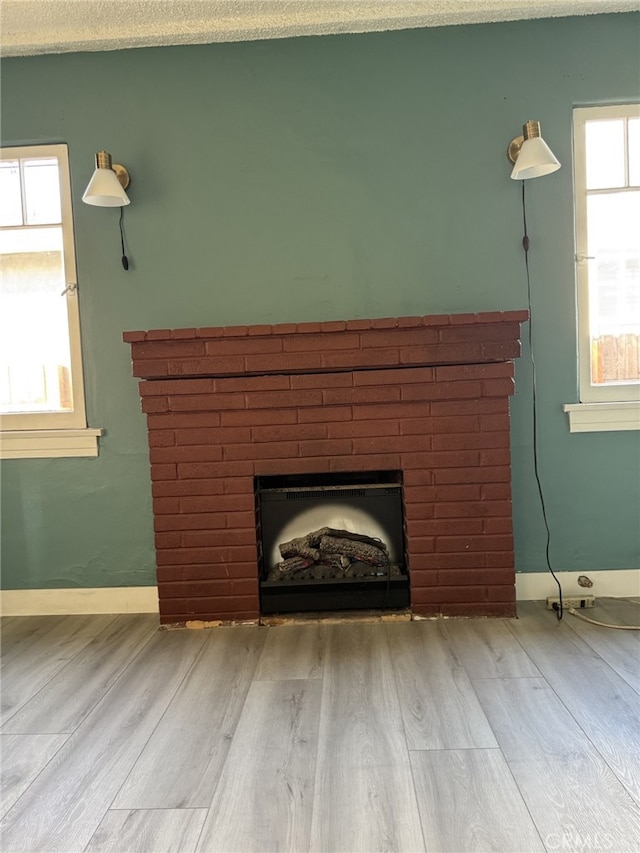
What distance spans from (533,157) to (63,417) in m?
2.27

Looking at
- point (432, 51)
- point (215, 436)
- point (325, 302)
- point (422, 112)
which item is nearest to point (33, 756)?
point (215, 436)

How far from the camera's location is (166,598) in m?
2.71

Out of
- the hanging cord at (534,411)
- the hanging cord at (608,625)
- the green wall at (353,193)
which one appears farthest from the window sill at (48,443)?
the hanging cord at (608,625)

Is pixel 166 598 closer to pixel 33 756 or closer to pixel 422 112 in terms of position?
pixel 33 756

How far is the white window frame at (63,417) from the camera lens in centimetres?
286

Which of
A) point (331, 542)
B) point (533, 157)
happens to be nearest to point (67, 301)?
point (331, 542)

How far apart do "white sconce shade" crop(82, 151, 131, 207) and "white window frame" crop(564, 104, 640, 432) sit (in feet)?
6.35

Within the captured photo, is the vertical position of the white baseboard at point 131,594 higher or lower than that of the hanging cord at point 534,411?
lower

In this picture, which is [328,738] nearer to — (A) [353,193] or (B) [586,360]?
(B) [586,360]

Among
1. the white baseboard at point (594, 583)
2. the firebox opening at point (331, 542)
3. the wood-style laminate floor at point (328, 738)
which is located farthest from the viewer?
the white baseboard at point (594, 583)

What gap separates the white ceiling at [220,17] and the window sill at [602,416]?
1.66 m

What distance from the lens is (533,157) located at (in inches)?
96.1

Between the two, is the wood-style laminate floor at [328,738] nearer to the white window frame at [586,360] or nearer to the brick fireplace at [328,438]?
the brick fireplace at [328,438]

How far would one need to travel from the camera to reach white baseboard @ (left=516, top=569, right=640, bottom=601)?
281 centimetres
